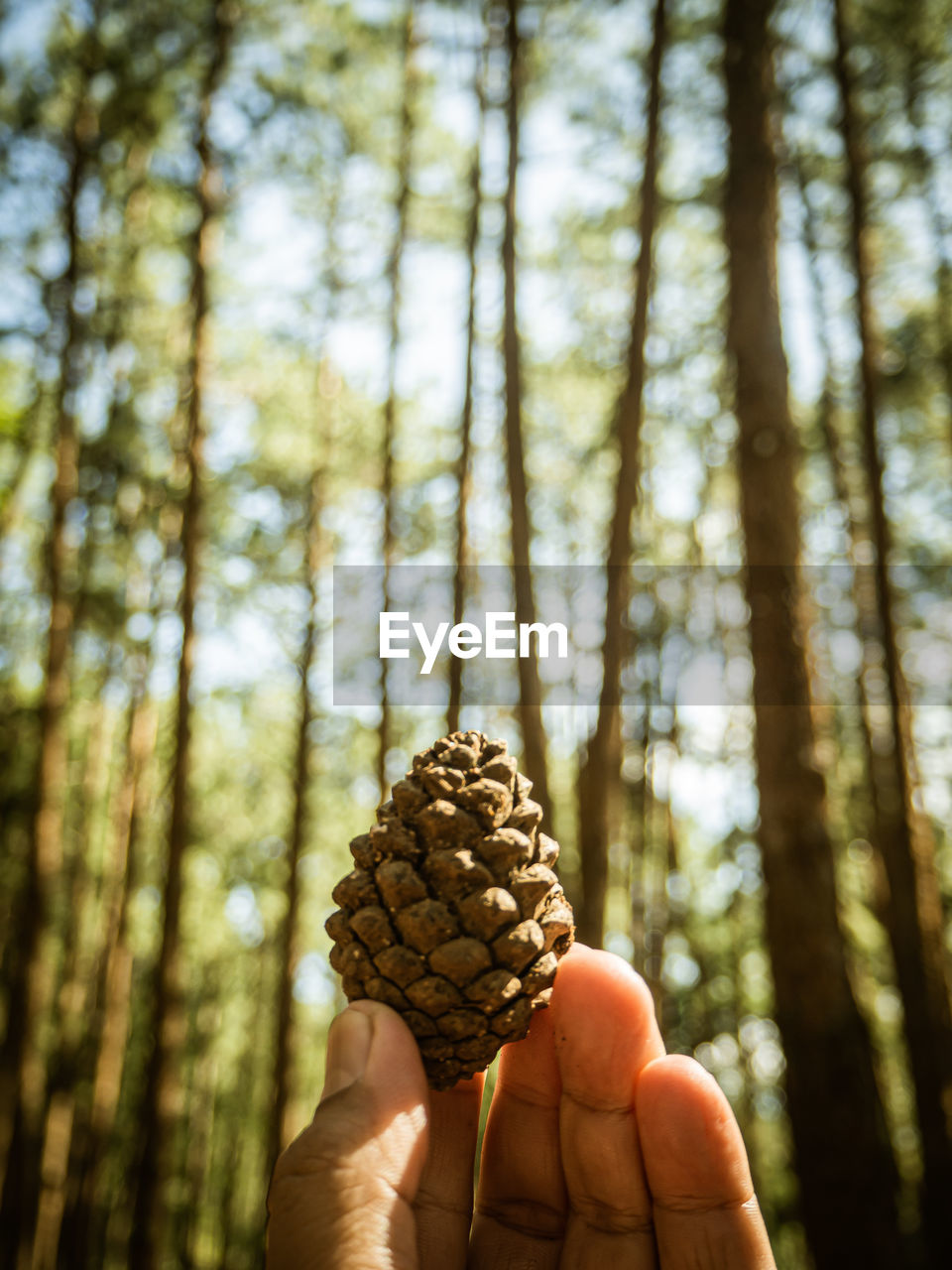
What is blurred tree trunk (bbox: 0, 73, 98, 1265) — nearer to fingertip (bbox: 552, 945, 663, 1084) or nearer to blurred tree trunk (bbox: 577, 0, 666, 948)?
blurred tree trunk (bbox: 577, 0, 666, 948)

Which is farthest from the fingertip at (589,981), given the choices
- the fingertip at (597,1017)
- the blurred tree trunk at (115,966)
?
the blurred tree trunk at (115,966)

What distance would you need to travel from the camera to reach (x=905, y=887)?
6980 millimetres

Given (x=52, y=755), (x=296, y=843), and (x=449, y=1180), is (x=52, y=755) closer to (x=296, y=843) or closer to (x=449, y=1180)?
(x=296, y=843)

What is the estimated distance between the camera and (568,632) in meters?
12.2

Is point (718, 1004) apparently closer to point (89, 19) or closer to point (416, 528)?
point (416, 528)

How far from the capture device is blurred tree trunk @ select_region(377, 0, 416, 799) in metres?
8.95

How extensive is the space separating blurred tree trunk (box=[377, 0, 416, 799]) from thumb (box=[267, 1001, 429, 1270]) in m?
7.10

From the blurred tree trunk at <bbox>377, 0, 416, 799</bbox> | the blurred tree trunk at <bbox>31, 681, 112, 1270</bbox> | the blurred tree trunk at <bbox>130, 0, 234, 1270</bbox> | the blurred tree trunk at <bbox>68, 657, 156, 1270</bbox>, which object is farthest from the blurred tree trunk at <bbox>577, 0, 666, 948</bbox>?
the blurred tree trunk at <bbox>31, 681, 112, 1270</bbox>

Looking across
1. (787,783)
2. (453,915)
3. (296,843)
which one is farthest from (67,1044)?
(453,915)

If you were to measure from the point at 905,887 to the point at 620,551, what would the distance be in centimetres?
502

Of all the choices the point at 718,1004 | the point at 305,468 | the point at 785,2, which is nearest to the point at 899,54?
the point at 785,2

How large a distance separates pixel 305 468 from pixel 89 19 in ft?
17.6

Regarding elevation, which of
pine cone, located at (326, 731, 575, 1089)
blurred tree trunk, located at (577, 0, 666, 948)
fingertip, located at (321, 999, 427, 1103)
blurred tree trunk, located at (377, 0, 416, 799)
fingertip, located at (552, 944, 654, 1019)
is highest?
blurred tree trunk, located at (377, 0, 416, 799)

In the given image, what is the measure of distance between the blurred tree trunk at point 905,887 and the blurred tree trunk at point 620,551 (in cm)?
323
